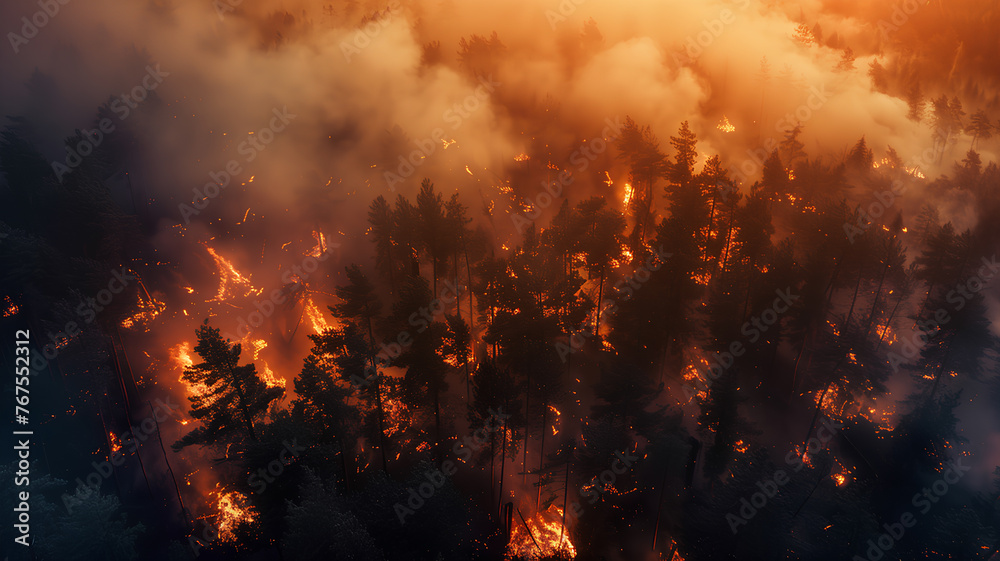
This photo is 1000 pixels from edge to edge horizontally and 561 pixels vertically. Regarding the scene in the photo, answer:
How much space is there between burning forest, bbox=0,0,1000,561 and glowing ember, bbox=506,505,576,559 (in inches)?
10.3

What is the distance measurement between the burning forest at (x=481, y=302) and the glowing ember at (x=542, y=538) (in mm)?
261

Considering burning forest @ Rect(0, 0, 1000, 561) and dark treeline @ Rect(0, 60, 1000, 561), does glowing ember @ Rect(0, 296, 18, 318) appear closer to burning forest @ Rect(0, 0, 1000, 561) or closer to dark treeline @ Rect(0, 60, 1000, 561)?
burning forest @ Rect(0, 0, 1000, 561)

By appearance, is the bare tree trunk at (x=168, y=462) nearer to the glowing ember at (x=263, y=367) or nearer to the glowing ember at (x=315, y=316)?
the glowing ember at (x=263, y=367)

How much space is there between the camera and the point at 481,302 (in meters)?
42.5

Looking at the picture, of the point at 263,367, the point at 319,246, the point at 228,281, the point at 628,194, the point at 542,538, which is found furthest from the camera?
the point at 628,194

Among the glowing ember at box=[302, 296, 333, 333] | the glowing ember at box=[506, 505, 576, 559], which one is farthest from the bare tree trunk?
the glowing ember at box=[506, 505, 576, 559]

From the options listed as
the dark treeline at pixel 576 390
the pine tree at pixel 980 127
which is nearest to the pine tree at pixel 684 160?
the dark treeline at pixel 576 390

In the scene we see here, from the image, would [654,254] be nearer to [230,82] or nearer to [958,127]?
[958,127]

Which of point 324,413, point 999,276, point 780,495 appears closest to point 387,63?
point 324,413

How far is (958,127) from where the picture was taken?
75.7 meters

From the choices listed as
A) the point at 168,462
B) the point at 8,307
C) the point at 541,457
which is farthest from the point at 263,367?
the point at 541,457

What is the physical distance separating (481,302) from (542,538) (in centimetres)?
1964

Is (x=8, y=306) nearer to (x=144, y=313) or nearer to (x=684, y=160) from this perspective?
(x=144, y=313)

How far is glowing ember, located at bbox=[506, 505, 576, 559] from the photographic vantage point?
109ft
